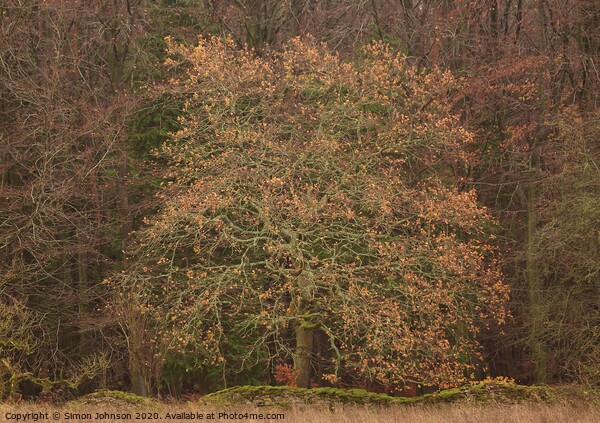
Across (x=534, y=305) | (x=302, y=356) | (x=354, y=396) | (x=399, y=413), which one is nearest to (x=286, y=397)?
(x=354, y=396)

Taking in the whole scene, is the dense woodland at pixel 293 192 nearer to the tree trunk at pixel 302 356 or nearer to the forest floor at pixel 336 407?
the tree trunk at pixel 302 356

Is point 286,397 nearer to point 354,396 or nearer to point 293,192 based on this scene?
point 354,396

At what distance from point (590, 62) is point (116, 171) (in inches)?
485

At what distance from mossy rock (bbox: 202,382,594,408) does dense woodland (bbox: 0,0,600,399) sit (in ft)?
3.02

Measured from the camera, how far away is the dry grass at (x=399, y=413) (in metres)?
11.3

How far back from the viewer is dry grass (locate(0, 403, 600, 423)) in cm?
1130

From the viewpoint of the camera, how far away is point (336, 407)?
43.5 feet

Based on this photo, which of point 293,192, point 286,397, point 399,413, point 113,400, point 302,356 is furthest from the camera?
point 302,356

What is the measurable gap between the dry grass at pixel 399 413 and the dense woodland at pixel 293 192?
2097 millimetres

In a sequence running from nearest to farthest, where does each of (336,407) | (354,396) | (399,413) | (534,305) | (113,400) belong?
(399,413), (336,407), (113,400), (354,396), (534,305)

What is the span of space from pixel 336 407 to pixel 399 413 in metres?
1.20

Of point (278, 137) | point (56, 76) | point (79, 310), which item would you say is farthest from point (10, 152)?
point (278, 137)

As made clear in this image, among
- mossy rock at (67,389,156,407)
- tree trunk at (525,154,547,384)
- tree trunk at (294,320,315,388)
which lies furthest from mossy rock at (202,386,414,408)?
tree trunk at (525,154,547,384)

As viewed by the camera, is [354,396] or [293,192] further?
[293,192]
